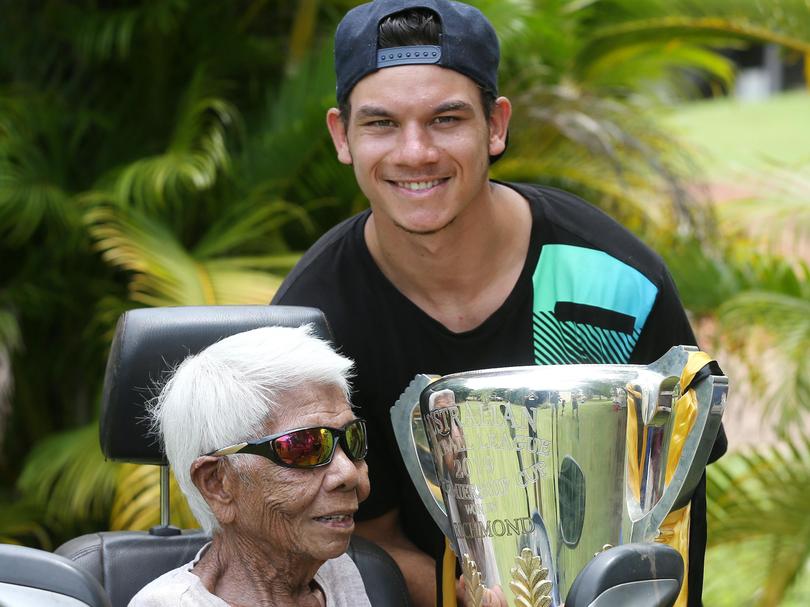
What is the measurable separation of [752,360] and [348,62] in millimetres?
2638

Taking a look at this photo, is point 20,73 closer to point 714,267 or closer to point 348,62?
point 714,267

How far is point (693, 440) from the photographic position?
173 centimetres

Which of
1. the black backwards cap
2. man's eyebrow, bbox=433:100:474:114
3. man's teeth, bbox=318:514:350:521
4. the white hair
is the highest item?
the black backwards cap

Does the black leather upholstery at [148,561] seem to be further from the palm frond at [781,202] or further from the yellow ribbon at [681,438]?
the palm frond at [781,202]

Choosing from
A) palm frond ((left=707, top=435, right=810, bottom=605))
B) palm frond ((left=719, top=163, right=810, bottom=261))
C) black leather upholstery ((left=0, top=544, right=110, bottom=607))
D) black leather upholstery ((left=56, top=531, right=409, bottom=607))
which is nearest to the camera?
black leather upholstery ((left=0, top=544, right=110, bottom=607))

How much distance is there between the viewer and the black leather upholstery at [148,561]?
2.15 m

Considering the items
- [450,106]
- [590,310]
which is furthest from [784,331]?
[450,106]

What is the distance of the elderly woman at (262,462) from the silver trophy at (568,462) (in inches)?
9.0

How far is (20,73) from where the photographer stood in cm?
538

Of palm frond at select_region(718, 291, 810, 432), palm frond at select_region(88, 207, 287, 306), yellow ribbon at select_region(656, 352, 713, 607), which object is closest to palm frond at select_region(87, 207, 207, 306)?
palm frond at select_region(88, 207, 287, 306)

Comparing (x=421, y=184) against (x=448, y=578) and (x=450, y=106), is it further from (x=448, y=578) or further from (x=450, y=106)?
(x=448, y=578)

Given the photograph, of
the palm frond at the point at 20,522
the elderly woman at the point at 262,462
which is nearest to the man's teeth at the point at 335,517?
the elderly woman at the point at 262,462

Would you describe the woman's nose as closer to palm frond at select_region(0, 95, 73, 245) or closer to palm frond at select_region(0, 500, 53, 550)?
palm frond at select_region(0, 95, 73, 245)

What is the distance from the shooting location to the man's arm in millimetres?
2371
